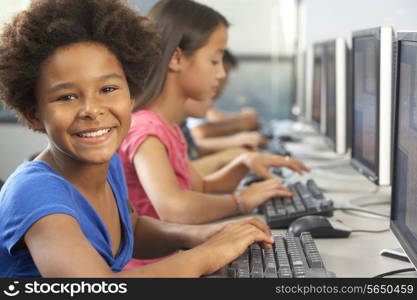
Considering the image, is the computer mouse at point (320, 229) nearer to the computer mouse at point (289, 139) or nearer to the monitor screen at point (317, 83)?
the monitor screen at point (317, 83)

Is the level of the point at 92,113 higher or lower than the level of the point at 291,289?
higher

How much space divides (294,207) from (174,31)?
57cm

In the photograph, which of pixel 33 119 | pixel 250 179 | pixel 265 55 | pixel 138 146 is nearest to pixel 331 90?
pixel 250 179

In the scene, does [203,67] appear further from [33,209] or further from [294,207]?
[33,209]

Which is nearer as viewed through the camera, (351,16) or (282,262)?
(282,262)

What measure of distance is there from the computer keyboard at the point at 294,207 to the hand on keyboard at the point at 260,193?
0.01 metres

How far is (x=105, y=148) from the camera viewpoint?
1118 millimetres

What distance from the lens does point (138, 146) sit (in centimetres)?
158

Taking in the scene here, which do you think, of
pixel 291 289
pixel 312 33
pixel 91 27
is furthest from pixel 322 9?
pixel 291 289

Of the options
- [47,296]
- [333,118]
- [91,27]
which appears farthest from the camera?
[333,118]

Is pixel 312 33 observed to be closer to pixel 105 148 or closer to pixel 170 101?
pixel 170 101

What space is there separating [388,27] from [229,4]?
11.4ft

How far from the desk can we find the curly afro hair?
0.52 meters

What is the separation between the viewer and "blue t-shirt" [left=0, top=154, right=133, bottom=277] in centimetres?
95
